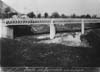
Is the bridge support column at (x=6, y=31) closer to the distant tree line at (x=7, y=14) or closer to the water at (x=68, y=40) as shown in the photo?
the distant tree line at (x=7, y=14)

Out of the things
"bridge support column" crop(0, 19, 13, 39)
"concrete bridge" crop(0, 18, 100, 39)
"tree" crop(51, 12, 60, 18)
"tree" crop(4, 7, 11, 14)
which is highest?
"tree" crop(4, 7, 11, 14)

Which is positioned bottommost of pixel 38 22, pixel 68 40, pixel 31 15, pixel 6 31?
pixel 68 40

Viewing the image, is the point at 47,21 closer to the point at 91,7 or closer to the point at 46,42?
the point at 46,42

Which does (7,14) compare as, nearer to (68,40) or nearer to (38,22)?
(38,22)

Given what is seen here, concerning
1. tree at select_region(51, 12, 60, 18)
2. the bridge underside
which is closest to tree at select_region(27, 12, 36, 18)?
the bridge underside

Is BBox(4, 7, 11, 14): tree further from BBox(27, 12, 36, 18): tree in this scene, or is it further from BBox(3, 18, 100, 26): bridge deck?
BBox(27, 12, 36, 18): tree

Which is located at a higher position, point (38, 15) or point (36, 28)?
point (38, 15)

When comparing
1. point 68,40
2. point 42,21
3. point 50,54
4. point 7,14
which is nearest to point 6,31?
point 7,14

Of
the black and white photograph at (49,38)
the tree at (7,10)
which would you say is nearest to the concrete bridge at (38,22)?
the black and white photograph at (49,38)

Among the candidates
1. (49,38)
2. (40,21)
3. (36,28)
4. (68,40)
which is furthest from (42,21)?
(68,40)
